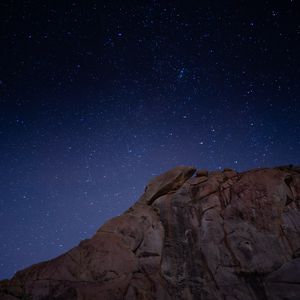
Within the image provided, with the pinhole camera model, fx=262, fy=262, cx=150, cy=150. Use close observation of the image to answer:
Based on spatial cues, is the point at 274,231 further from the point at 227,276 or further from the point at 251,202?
the point at 227,276

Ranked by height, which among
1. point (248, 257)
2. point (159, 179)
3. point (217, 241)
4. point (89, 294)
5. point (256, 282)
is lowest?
point (256, 282)

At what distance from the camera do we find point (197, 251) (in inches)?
726

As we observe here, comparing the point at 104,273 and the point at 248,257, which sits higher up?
the point at 104,273

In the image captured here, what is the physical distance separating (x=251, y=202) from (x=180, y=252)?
6181 mm

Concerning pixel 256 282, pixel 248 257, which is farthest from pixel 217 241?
pixel 256 282

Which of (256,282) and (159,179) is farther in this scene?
(159,179)

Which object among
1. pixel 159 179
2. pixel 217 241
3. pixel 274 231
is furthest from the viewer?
pixel 159 179

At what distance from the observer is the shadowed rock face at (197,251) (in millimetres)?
16219

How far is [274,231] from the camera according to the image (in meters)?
17.2

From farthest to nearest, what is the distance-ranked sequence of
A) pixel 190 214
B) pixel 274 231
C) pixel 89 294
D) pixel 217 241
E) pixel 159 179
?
pixel 159 179, pixel 190 214, pixel 217 241, pixel 274 231, pixel 89 294

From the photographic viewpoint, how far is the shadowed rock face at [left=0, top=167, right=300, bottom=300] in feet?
53.2

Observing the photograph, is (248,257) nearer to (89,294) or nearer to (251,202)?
(251,202)

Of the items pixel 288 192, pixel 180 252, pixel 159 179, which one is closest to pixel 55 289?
pixel 180 252

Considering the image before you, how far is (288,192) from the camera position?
1848 cm
